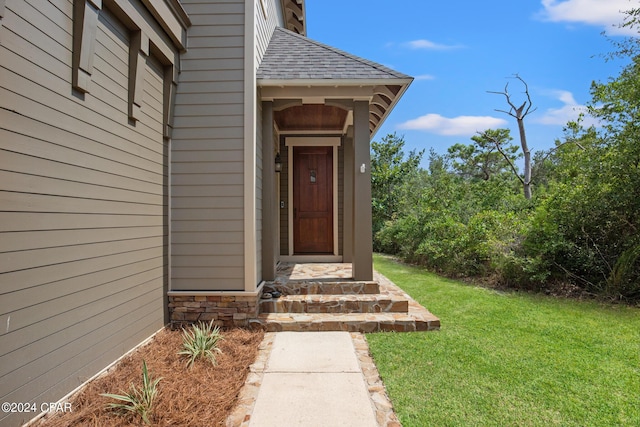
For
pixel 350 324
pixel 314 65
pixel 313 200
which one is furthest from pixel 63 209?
pixel 313 200

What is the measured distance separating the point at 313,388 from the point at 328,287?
76.1 inches

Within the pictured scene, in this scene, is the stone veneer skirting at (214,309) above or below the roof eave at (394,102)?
below

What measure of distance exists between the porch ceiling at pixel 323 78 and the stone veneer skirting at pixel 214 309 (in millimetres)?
2612

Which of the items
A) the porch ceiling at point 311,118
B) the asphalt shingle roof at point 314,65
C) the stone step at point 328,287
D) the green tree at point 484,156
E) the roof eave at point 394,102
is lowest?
the stone step at point 328,287

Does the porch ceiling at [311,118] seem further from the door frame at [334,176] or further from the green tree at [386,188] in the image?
the green tree at [386,188]

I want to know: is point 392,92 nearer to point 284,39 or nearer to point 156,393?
point 284,39

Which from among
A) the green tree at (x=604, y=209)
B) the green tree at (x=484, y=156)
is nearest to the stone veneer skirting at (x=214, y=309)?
the green tree at (x=604, y=209)

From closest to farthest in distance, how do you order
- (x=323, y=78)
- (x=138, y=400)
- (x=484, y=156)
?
(x=138, y=400) → (x=323, y=78) → (x=484, y=156)

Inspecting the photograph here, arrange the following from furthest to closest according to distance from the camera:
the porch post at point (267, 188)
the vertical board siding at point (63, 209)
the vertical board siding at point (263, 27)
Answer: the porch post at point (267, 188) < the vertical board siding at point (263, 27) < the vertical board siding at point (63, 209)

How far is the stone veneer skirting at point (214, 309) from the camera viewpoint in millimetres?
3805

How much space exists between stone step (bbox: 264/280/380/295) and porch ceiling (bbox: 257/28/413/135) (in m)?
2.39

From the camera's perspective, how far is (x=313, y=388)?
2.58 metres

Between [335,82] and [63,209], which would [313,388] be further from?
[335,82]

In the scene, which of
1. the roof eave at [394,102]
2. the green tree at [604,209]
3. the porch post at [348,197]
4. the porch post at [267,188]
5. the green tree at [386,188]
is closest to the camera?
the roof eave at [394,102]
